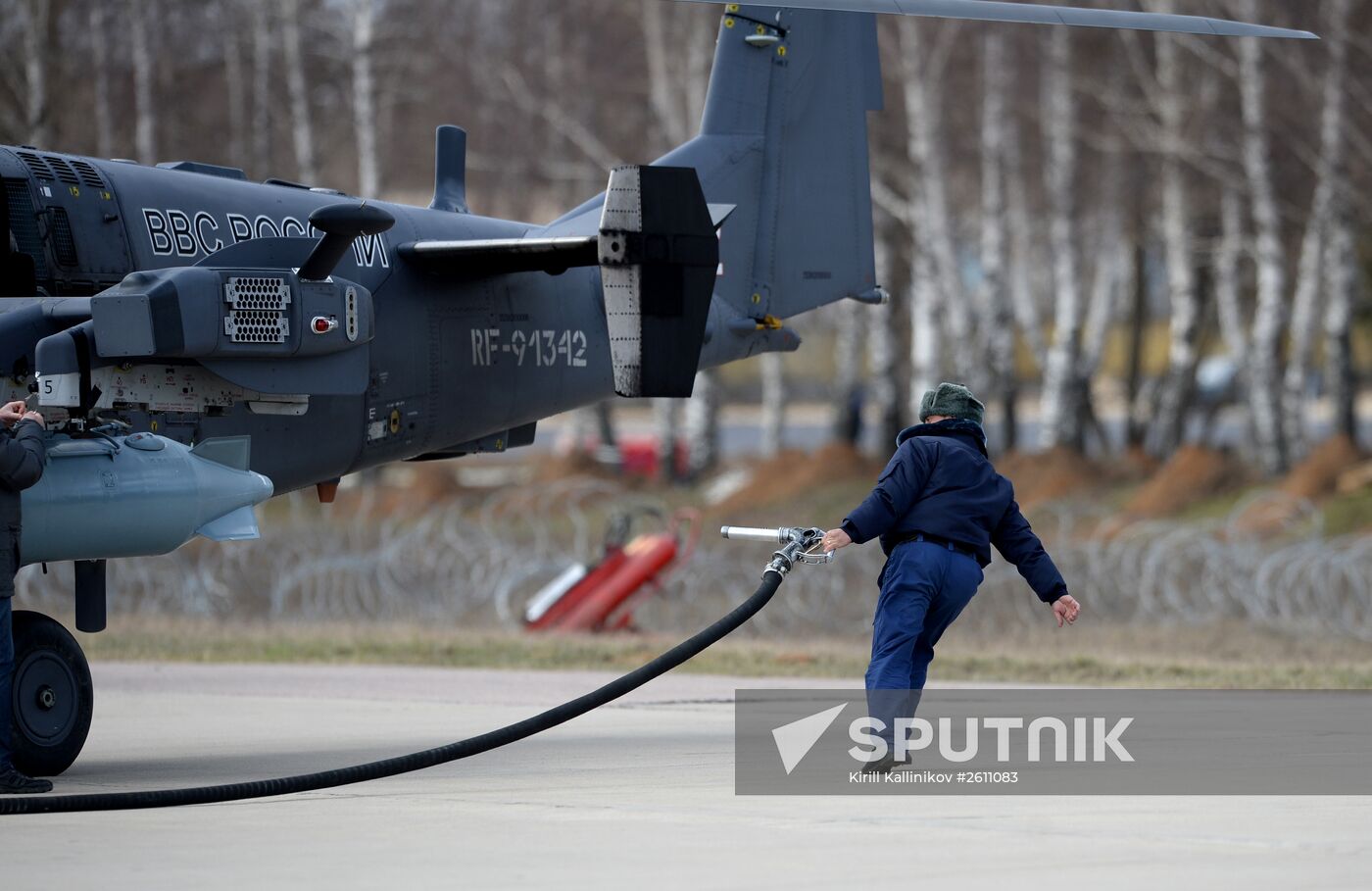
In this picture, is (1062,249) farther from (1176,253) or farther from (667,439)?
(667,439)

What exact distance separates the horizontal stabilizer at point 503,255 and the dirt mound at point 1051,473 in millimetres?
17669

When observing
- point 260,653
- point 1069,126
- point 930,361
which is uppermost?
point 1069,126

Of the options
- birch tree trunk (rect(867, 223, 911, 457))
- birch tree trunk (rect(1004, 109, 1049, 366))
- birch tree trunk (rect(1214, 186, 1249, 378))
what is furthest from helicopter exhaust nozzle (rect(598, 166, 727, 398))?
birch tree trunk (rect(1004, 109, 1049, 366))

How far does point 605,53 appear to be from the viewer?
3619cm

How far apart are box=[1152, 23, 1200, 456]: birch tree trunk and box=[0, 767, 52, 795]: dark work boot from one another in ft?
71.0

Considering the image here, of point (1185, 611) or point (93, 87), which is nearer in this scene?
point (1185, 611)

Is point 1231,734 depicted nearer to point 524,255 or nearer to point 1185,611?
point 524,255

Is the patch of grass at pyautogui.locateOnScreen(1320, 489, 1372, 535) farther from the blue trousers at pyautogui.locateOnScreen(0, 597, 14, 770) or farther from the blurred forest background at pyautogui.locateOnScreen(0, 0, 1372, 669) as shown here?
the blue trousers at pyautogui.locateOnScreen(0, 597, 14, 770)

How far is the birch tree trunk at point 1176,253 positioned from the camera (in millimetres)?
27672

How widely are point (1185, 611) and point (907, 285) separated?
21.1 meters

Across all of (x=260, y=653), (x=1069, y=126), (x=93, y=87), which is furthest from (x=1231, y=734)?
(x=93, y=87)

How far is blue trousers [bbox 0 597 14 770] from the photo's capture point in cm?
834

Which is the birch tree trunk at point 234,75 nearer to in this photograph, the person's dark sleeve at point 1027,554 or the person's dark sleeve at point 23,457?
the person's dark sleeve at point 23,457

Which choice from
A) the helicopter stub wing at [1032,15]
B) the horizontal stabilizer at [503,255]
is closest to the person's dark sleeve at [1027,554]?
the helicopter stub wing at [1032,15]
